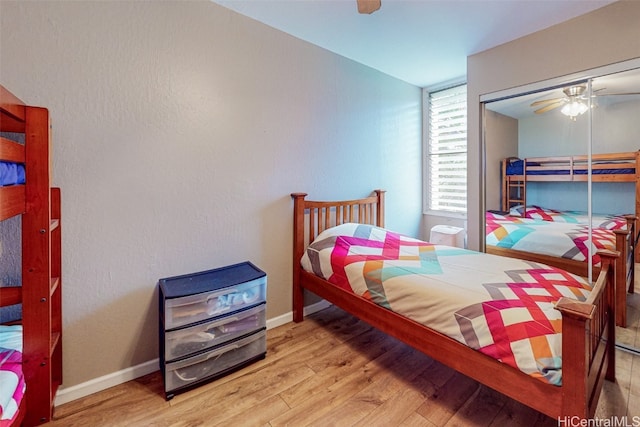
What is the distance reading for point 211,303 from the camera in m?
1.75

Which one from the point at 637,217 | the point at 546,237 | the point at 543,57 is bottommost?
the point at 546,237

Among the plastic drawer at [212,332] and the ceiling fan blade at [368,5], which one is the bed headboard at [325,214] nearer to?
the plastic drawer at [212,332]

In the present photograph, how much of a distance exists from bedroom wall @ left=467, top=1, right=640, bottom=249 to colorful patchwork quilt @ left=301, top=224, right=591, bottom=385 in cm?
99

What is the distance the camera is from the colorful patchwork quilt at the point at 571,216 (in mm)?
2133

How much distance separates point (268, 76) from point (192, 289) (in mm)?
1684

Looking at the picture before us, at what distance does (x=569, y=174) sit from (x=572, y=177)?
3 cm

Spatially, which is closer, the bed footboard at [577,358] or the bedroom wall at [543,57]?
the bed footboard at [577,358]

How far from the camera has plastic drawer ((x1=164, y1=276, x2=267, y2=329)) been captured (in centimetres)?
163

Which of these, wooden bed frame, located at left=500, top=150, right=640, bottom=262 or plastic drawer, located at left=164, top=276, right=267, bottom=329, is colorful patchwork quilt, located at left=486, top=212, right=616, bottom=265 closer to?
wooden bed frame, located at left=500, top=150, right=640, bottom=262

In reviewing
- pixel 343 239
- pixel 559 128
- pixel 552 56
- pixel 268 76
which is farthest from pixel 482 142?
pixel 268 76

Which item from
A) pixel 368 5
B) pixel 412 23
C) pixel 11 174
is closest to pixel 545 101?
pixel 412 23

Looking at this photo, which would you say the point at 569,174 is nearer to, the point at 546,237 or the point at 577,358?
the point at 546,237

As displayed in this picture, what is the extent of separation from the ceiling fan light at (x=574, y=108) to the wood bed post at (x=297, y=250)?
85.7 inches

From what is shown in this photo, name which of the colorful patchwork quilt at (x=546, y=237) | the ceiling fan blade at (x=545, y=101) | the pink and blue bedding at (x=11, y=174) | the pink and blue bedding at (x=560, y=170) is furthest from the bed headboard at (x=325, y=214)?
the pink and blue bedding at (x=11, y=174)
